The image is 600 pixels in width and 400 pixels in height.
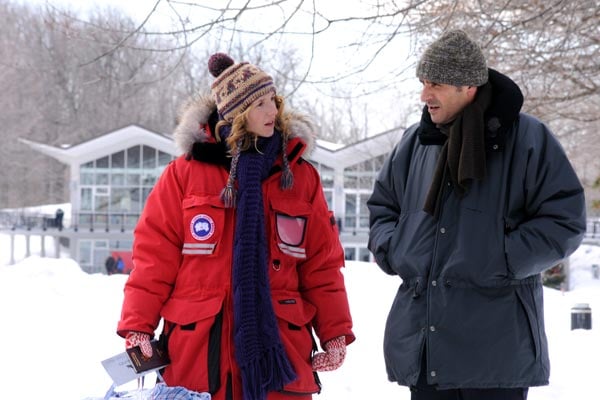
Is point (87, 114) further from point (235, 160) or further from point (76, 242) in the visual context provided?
point (235, 160)

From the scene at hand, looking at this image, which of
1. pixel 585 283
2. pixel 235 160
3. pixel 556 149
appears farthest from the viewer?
pixel 585 283

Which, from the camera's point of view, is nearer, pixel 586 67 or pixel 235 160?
pixel 235 160

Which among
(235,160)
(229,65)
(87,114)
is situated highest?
(87,114)

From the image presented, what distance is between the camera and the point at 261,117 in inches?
154

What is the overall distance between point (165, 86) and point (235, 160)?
6210 cm

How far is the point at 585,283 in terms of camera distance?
4491 centimetres

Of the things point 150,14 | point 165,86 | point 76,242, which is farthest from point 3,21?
point 150,14

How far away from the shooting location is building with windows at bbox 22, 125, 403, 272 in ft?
135

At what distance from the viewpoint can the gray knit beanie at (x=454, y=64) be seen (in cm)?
363

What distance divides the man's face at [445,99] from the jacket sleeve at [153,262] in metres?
1.14

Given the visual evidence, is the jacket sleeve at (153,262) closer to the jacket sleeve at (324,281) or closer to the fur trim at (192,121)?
the fur trim at (192,121)

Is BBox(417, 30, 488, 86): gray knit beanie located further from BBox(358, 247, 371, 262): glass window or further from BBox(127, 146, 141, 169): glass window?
BBox(127, 146, 141, 169): glass window

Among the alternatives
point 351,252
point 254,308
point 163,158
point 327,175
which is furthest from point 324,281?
point 163,158

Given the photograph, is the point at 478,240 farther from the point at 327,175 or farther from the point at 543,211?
the point at 327,175
